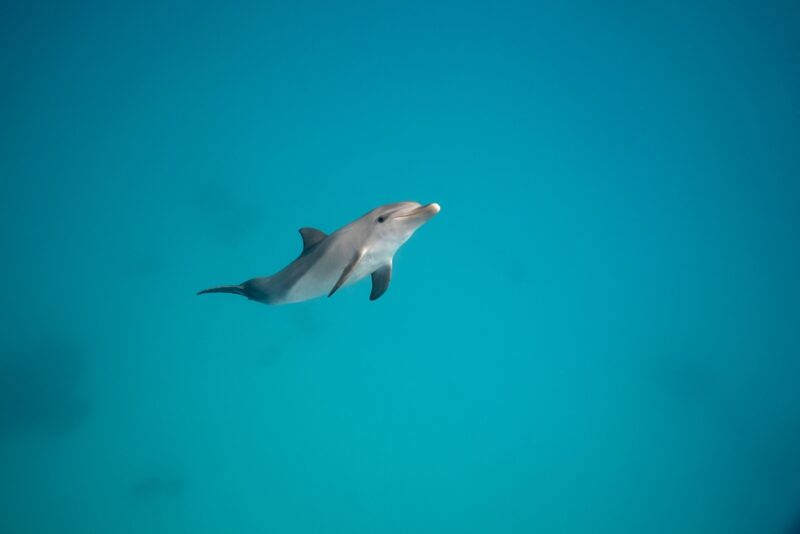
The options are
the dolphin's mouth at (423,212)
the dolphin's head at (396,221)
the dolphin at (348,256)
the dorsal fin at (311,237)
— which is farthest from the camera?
the dorsal fin at (311,237)

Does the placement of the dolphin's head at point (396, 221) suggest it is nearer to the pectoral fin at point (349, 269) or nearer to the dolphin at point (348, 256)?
the dolphin at point (348, 256)

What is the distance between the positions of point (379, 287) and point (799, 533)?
76.3 ft

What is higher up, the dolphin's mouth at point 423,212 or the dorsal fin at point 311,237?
the dorsal fin at point 311,237

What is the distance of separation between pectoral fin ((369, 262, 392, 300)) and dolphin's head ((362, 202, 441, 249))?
0.56 m

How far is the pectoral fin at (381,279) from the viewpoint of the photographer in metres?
4.69

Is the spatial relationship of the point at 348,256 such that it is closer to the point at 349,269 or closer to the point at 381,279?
the point at 349,269

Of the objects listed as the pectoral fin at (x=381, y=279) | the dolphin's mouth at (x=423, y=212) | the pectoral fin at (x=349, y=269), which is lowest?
the pectoral fin at (x=381, y=279)

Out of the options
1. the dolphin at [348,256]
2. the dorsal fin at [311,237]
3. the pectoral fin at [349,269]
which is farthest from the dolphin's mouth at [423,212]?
the dorsal fin at [311,237]

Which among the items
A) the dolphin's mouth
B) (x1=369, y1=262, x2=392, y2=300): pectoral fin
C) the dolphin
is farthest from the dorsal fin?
the dolphin's mouth

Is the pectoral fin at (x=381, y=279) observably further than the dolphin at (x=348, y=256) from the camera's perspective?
Yes

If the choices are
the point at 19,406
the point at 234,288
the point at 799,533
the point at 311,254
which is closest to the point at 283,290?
the point at 311,254

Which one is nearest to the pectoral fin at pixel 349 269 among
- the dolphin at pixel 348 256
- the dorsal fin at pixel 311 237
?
the dolphin at pixel 348 256

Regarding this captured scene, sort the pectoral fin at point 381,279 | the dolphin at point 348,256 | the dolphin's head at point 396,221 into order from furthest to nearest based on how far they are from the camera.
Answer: the pectoral fin at point 381,279 → the dolphin at point 348,256 → the dolphin's head at point 396,221

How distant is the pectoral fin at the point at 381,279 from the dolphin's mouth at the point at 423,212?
2.90ft
